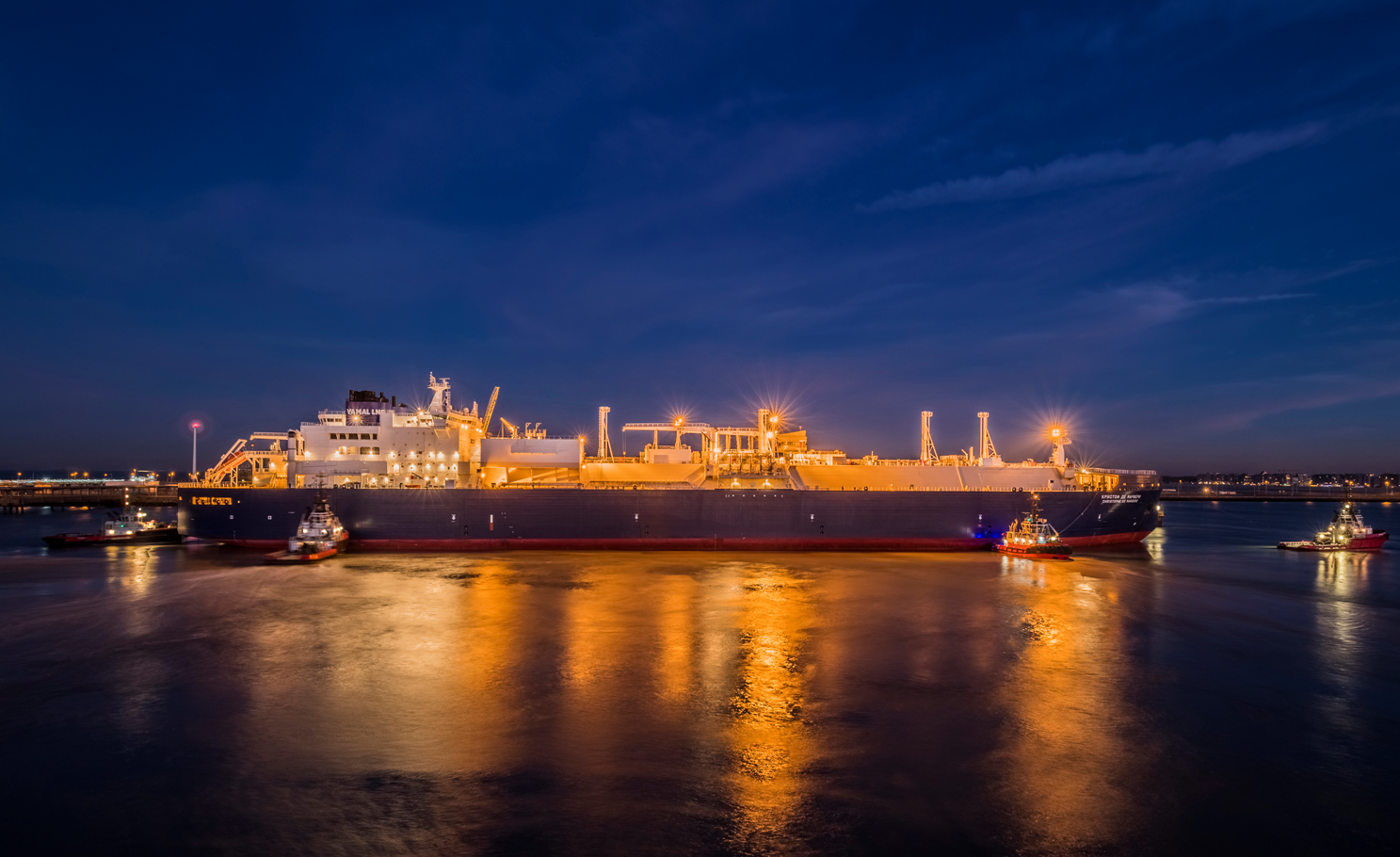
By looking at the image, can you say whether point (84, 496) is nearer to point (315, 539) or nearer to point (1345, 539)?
point (315, 539)

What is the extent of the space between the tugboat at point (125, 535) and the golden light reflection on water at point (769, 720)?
35897 millimetres

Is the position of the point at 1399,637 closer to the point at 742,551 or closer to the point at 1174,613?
the point at 1174,613

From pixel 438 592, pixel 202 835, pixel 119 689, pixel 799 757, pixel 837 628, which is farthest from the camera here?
pixel 438 592

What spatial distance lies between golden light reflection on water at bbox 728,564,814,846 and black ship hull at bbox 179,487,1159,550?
37.2 ft

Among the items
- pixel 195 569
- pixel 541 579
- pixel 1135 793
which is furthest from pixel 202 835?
pixel 195 569

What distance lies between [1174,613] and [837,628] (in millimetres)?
11789

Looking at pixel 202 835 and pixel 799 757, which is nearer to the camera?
pixel 202 835

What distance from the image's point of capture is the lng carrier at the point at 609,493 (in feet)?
101

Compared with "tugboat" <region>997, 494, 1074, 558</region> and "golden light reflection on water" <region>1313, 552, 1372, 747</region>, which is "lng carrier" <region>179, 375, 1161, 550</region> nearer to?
"tugboat" <region>997, 494, 1074, 558</region>

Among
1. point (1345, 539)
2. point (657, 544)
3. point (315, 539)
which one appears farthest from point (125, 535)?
point (1345, 539)

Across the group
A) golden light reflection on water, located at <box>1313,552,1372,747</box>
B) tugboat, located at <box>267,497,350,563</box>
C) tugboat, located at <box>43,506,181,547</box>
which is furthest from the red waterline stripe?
golden light reflection on water, located at <box>1313,552,1372,747</box>

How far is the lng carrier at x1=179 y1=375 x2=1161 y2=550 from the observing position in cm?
3072

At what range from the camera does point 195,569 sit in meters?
25.9

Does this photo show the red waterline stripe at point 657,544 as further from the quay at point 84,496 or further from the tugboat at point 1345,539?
the quay at point 84,496
